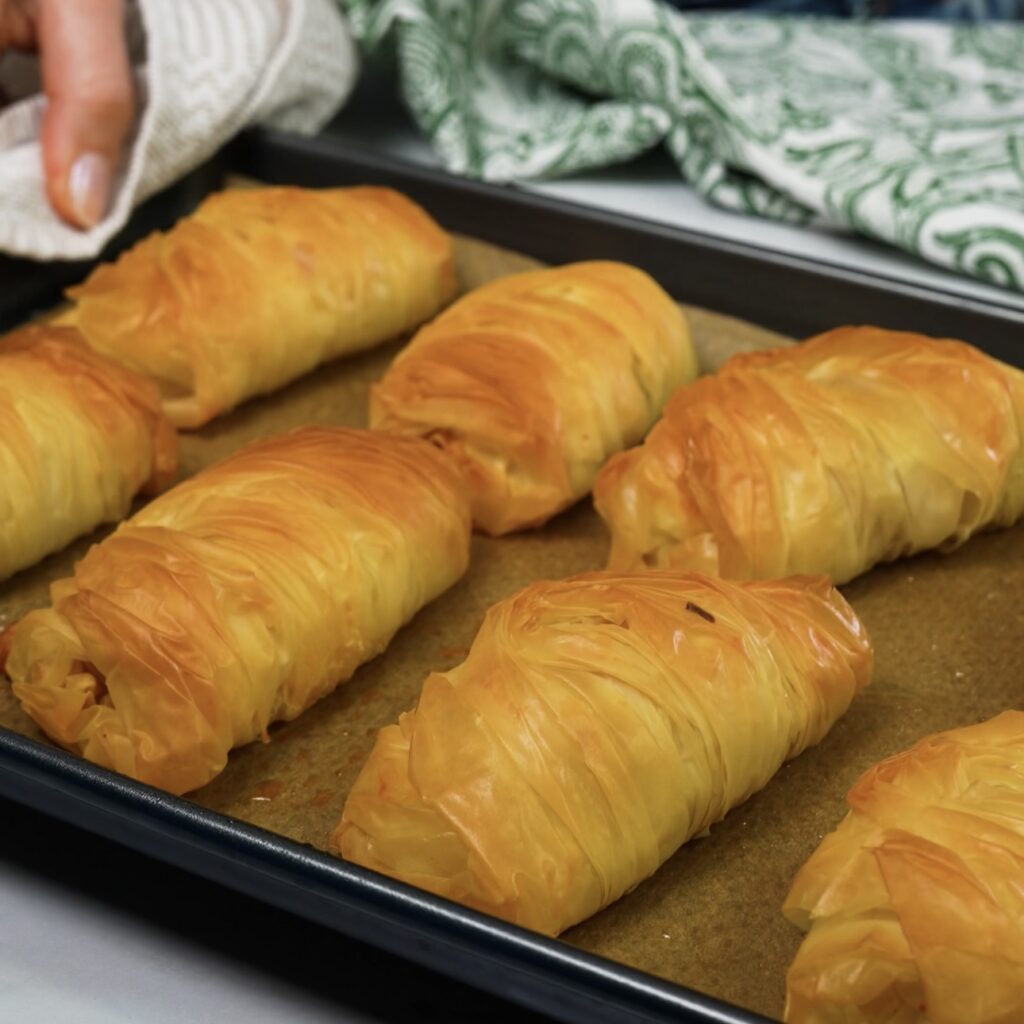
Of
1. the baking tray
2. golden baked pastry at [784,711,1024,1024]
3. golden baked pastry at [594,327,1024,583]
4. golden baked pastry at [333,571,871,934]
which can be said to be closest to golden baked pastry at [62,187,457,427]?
the baking tray

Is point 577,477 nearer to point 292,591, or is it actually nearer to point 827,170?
point 292,591

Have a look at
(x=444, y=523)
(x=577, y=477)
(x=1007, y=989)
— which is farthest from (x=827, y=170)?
(x=1007, y=989)

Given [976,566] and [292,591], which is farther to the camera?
[976,566]

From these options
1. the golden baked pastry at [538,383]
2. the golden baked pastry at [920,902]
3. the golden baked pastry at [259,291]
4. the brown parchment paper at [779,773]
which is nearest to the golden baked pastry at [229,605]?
the brown parchment paper at [779,773]

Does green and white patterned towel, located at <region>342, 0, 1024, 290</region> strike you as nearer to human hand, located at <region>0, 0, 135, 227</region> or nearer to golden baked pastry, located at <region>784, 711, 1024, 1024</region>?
human hand, located at <region>0, 0, 135, 227</region>

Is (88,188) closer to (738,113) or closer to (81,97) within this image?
(81,97)

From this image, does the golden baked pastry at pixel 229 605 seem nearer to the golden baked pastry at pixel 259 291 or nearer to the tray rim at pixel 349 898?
the tray rim at pixel 349 898

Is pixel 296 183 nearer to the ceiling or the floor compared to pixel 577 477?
nearer to the ceiling
